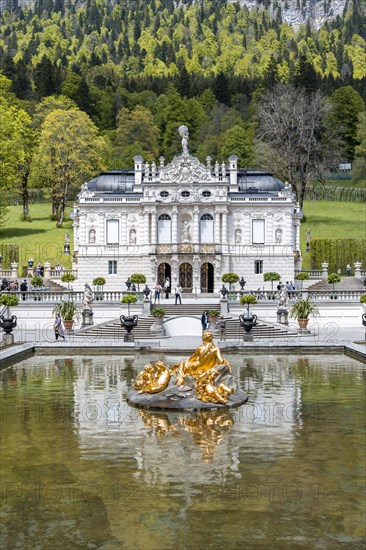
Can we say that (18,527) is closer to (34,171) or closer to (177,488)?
(177,488)

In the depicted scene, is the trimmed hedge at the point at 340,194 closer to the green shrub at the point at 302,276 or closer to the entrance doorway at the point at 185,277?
the green shrub at the point at 302,276

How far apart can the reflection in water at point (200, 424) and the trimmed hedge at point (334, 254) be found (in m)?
53.8

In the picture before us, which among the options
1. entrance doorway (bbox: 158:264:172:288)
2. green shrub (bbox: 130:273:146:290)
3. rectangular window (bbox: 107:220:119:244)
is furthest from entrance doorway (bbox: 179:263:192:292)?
rectangular window (bbox: 107:220:119:244)

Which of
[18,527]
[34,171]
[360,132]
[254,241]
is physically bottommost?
[18,527]

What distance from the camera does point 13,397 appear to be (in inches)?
810

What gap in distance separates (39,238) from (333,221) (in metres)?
34.0

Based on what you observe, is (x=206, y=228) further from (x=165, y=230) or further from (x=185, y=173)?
(x=185, y=173)

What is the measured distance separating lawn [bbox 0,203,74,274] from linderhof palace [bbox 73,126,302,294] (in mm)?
9868

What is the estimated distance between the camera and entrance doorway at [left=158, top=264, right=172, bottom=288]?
211 feet

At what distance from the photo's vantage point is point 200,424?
56.1ft

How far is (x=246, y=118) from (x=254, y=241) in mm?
65461

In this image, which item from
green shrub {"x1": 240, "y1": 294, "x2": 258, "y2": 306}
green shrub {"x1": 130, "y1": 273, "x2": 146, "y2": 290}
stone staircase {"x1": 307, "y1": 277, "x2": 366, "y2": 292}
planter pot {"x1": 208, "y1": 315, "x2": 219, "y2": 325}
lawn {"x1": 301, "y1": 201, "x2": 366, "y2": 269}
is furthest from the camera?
lawn {"x1": 301, "y1": 201, "x2": 366, "y2": 269}

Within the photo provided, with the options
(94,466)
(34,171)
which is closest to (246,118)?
(34,171)

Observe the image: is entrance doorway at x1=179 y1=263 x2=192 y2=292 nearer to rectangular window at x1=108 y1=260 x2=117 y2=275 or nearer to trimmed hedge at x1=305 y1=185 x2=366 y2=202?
rectangular window at x1=108 y1=260 x2=117 y2=275
